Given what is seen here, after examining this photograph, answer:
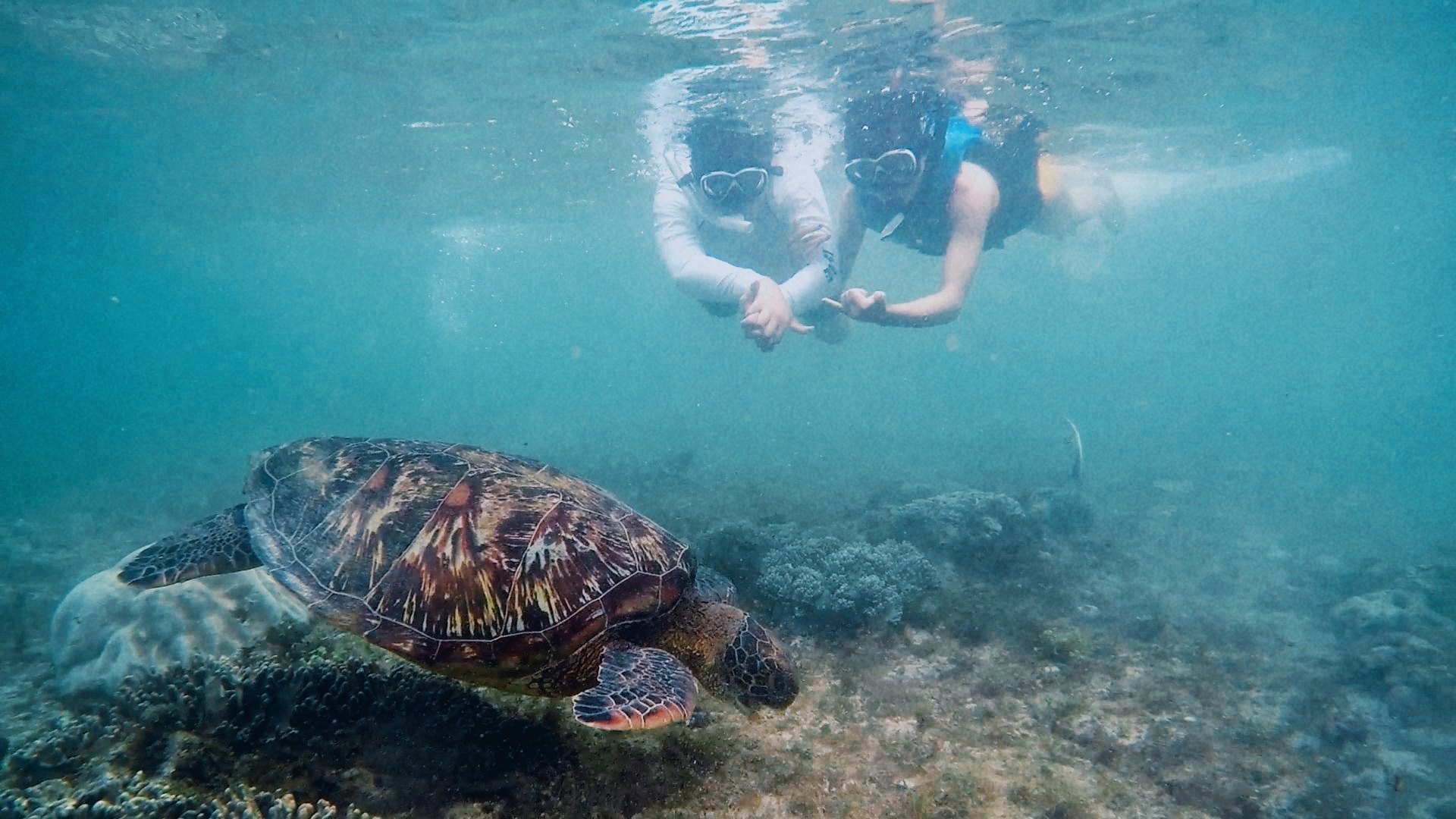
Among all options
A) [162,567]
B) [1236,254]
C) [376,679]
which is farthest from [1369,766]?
[1236,254]

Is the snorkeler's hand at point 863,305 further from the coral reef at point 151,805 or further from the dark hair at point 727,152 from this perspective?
the coral reef at point 151,805

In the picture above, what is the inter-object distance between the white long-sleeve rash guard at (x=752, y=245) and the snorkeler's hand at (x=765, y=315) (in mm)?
487

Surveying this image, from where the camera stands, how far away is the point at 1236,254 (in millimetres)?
71438

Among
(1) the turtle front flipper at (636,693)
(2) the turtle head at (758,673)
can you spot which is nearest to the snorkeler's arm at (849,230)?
(2) the turtle head at (758,673)

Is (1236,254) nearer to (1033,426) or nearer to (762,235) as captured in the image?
(1033,426)

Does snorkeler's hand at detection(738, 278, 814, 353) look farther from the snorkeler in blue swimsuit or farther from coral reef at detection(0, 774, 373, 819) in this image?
coral reef at detection(0, 774, 373, 819)

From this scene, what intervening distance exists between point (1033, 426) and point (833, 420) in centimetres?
911

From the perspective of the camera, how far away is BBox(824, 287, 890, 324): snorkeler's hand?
234 inches

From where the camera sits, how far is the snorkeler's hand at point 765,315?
618cm

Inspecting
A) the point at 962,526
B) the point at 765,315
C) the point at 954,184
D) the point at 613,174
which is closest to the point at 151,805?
the point at 765,315

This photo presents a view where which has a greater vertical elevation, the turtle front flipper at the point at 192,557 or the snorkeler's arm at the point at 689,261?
the snorkeler's arm at the point at 689,261

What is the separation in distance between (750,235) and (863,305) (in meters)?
5.76

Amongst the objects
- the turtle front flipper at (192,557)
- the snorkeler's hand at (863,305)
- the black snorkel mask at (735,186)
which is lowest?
the turtle front flipper at (192,557)

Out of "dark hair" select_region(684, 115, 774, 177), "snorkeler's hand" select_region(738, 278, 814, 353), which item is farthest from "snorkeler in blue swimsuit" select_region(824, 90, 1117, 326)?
"dark hair" select_region(684, 115, 774, 177)
